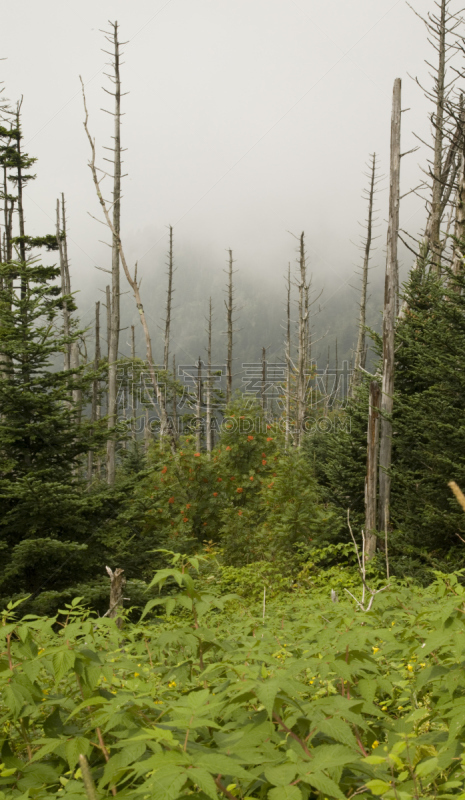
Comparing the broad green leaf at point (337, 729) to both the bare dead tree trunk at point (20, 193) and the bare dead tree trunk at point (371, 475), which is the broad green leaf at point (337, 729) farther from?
the bare dead tree trunk at point (20, 193)

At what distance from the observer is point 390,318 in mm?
7672

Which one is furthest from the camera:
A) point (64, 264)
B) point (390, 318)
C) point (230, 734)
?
point (64, 264)

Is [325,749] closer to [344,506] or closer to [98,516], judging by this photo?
[98,516]

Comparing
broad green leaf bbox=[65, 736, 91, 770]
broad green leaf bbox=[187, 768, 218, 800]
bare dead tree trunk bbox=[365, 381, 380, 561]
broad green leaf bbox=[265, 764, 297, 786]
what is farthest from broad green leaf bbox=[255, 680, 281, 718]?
bare dead tree trunk bbox=[365, 381, 380, 561]

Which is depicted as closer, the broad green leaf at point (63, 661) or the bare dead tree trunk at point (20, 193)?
the broad green leaf at point (63, 661)

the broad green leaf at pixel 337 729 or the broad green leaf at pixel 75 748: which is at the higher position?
the broad green leaf at pixel 337 729

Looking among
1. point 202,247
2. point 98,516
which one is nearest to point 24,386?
point 98,516

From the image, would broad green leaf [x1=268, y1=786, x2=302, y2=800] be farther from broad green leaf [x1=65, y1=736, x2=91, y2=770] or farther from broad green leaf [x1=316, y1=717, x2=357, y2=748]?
broad green leaf [x1=65, y1=736, x2=91, y2=770]

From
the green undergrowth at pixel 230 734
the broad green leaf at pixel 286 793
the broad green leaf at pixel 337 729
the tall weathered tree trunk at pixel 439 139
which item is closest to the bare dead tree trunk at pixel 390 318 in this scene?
the tall weathered tree trunk at pixel 439 139

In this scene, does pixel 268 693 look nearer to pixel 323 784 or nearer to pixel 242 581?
pixel 323 784

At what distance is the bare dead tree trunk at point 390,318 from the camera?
24.3ft

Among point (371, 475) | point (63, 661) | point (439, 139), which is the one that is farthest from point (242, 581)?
point (439, 139)

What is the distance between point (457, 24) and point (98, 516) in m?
14.7

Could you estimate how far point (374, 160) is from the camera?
68.7 ft
